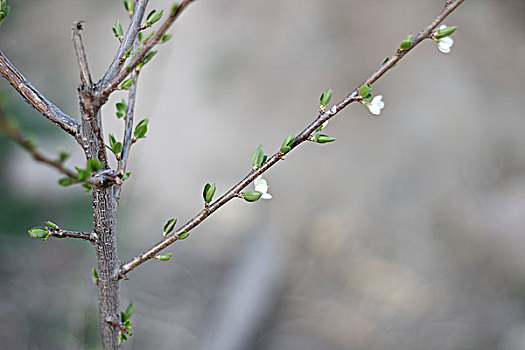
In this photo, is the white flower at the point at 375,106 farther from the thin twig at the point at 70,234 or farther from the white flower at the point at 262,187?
the thin twig at the point at 70,234

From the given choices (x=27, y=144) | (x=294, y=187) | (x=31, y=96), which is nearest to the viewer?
(x=27, y=144)

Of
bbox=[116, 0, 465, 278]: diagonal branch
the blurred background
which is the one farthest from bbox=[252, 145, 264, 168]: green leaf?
the blurred background

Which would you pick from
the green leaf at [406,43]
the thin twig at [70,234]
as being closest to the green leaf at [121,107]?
the thin twig at [70,234]

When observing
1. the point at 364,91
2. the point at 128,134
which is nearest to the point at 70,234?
the point at 128,134

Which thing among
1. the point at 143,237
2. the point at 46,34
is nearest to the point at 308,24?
the point at 46,34

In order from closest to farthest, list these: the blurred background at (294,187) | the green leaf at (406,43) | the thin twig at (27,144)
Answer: the thin twig at (27,144), the green leaf at (406,43), the blurred background at (294,187)

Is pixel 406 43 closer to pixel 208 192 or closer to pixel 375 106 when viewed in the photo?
pixel 375 106

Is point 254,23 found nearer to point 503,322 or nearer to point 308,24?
point 308,24

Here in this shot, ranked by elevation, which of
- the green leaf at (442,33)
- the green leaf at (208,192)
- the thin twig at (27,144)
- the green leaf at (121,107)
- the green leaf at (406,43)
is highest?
the green leaf at (442,33)
